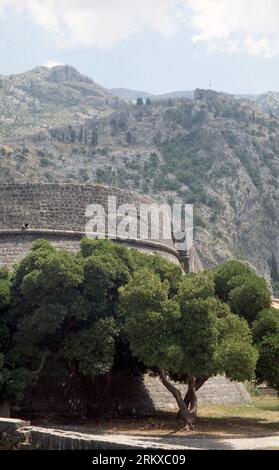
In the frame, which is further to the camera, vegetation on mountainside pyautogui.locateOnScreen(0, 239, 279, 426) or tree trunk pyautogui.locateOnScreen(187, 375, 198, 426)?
tree trunk pyautogui.locateOnScreen(187, 375, 198, 426)

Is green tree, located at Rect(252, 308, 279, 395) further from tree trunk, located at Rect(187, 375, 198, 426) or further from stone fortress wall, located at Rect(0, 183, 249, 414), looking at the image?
stone fortress wall, located at Rect(0, 183, 249, 414)

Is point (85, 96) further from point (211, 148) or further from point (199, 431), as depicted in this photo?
point (199, 431)

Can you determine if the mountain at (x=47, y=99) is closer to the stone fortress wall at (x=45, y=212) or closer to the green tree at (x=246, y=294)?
the stone fortress wall at (x=45, y=212)

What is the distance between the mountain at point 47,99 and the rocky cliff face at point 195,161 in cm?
1576

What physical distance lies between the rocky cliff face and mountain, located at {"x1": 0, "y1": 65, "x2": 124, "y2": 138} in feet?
51.7

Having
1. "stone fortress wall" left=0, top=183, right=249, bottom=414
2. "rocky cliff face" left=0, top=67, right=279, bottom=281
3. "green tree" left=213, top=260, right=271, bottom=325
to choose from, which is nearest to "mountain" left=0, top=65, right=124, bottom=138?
"rocky cliff face" left=0, top=67, right=279, bottom=281

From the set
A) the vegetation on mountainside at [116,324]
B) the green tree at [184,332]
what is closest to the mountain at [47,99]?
the vegetation on mountainside at [116,324]

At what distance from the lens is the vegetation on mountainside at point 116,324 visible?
14.2 meters

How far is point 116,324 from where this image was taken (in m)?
15.5

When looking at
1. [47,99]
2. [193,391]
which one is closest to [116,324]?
[193,391]

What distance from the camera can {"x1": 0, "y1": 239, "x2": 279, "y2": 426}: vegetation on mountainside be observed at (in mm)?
14211

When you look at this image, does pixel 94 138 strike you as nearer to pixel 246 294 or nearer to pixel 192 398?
pixel 246 294

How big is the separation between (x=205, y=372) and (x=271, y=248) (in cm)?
8452

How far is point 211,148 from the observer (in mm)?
102938
